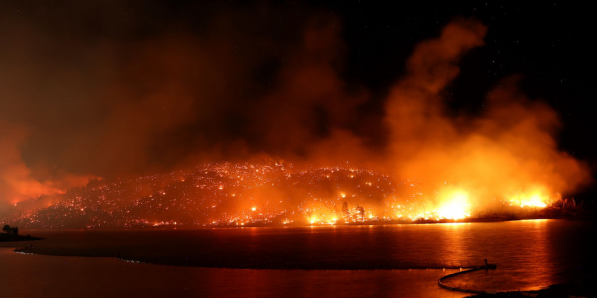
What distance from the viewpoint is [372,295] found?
1127 inches

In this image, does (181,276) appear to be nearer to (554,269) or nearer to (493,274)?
(493,274)

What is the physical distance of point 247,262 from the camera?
50625mm

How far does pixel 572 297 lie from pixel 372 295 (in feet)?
36.6

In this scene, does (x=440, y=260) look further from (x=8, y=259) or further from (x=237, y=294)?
(x=8, y=259)

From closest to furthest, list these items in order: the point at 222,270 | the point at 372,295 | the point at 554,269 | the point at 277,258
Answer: the point at 372,295 < the point at 554,269 < the point at 222,270 < the point at 277,258

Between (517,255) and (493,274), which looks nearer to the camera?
(493,274)

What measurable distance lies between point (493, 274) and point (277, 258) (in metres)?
26.4

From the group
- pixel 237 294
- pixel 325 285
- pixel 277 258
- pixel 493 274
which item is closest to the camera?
pixel 237 294

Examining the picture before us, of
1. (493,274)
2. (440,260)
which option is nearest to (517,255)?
(440,260)

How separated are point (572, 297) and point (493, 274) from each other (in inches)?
548

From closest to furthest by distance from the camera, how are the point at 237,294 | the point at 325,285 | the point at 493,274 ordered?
the point at 237,294 < the point at 325,285 < the point at 493,274

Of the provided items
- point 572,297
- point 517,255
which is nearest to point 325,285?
point 572,297

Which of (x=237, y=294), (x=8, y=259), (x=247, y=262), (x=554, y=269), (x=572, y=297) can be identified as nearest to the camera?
(x=572, y=297)

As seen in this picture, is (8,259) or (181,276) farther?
(8,259)
